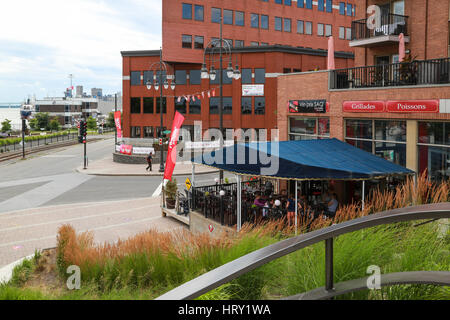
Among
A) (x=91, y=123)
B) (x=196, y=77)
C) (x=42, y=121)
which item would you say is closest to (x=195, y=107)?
(x=196, y=77)

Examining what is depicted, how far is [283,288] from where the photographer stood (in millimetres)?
4777

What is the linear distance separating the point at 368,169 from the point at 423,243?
7800 millimetres

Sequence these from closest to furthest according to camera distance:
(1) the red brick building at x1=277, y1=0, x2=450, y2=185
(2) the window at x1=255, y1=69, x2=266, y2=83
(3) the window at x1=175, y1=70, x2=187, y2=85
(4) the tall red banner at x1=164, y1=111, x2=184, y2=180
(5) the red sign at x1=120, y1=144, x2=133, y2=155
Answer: (1) the red brick building at x1=277, y1=0, x2=450, y2=185 < (4) the tall red banner at x1=164, y1=111, x2=184, y2=180 < (5) the red sign at x1=120, y1=144, x2=133, y2=155 < (2) the window at x1=255, y1=69, x2=266, y2=83 < (3) the window at x1=175, y1=70, x2=187, y2=85

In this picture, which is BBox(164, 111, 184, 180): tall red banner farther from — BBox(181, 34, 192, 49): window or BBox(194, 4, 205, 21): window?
BBox(194, 4, 205, 21): window

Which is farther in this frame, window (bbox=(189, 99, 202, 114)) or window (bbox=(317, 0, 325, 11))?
window (bbox=(317, 0, 325, 11))

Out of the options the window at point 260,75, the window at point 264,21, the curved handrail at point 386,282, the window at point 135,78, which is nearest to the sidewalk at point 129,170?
the window at point 260,75

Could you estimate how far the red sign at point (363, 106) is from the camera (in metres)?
16.8

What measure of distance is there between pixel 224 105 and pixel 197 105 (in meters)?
3.67

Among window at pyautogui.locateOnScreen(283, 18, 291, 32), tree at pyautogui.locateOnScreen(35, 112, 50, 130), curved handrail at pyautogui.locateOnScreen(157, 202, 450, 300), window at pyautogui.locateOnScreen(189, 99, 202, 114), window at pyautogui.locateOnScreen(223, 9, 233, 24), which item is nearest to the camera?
curved handrail at pyautogui.locateOnScreen(157, 202, 450, 300)

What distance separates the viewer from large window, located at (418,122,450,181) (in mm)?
14727

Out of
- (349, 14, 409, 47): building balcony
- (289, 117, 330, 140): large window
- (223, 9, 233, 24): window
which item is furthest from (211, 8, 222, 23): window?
(289, 117, 330, 140): large window

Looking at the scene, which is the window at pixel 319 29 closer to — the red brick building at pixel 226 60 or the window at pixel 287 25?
the red brick building at pixel 226 60
